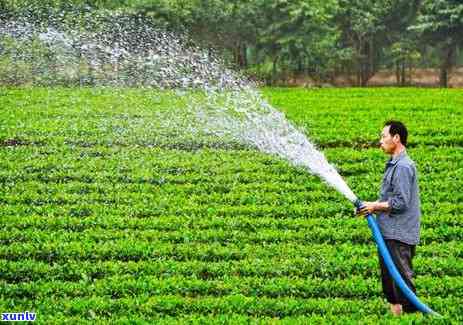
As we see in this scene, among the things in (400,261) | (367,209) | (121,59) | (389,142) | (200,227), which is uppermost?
(121,59)

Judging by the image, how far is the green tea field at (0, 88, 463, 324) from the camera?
794 cm

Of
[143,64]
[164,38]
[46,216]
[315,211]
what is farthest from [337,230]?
[164,38]

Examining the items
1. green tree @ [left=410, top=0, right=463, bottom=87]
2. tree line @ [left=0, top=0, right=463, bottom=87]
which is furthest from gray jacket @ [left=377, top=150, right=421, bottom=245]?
green tree @ [left=410, top=0, right=463, bottom=87]

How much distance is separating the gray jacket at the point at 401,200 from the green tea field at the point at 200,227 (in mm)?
1057

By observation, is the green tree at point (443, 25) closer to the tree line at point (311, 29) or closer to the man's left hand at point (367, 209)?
the tree line at point (311, 29)

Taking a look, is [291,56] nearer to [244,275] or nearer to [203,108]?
[203,108]

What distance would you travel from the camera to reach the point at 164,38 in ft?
114

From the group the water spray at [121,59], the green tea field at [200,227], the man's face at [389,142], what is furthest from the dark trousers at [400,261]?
the water spray at [121,59]

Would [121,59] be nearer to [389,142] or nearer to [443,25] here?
[443,25]

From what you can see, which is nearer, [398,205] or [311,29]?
[398,205]

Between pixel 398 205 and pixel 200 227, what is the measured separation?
4654mm

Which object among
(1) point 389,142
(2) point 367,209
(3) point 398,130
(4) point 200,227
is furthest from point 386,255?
(4) point 200,227

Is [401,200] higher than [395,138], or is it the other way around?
[395,138]

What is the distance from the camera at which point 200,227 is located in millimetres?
10742
